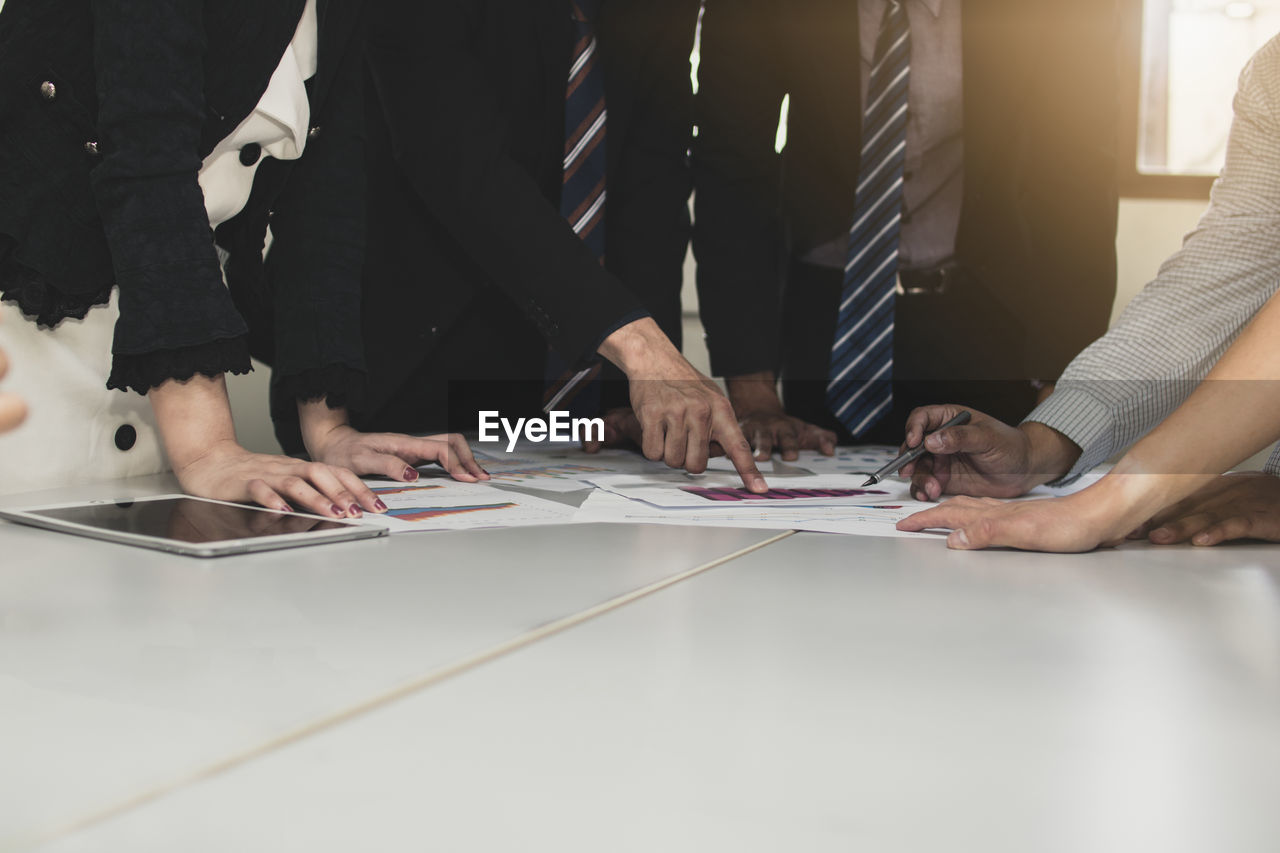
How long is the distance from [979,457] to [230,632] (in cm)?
82

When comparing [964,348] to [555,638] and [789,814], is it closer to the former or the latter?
[555,638]

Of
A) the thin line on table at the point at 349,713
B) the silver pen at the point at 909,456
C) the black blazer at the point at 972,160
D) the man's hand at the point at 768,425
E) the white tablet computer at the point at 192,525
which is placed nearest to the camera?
the thin line on table at the point at 349,713

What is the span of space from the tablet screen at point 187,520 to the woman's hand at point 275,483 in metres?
0.03

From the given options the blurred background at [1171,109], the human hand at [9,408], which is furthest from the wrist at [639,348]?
the blurred background at [1171,109]

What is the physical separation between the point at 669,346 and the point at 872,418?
2.14 feet

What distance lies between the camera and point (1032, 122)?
66.6 inches

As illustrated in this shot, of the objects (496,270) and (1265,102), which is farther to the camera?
(496,270)

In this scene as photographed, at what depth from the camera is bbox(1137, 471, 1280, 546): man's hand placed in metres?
0.76

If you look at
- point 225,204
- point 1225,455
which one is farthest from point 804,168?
point 1225,455

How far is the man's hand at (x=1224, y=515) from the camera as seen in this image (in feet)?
2.49

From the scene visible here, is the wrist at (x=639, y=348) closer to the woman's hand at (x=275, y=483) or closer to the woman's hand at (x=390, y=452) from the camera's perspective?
the woman's hand at (x=390, y=452)

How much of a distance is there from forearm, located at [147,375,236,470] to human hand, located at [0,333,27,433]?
19 cm

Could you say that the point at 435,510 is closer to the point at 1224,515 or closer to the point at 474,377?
the point at 1224,515

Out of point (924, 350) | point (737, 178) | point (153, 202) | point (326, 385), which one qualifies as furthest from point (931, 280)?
point (153, 202)
